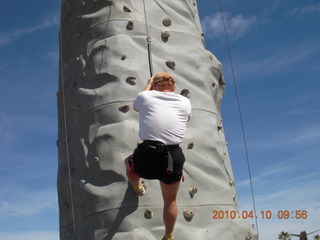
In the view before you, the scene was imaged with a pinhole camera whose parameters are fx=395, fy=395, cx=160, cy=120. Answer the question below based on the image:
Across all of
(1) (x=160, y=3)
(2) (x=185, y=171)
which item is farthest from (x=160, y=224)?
(1) (x=160, y=3)

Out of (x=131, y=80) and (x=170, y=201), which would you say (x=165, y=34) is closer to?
(x=131, y=80)

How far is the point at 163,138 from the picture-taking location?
9.41 ft

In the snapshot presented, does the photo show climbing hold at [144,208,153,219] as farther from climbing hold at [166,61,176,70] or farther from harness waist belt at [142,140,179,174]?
climbing hold at [166,61,176,70]

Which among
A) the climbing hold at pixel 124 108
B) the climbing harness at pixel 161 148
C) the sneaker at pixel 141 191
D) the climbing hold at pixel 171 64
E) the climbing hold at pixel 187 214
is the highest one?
the climbing hold at pixel 171 64

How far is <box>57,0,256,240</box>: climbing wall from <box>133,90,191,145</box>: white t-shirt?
829mm

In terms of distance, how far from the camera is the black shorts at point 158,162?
9.34 ft

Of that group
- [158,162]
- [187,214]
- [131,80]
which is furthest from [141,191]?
[131,80]

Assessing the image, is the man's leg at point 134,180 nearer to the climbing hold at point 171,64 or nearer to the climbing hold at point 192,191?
the climbing hold at point 192,191

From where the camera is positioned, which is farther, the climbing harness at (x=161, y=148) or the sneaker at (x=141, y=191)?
the sneaker at (x=141, y=191)

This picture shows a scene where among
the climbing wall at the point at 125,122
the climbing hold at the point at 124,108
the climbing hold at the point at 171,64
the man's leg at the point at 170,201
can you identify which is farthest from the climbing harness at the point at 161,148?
the climbing hold at the point at 171,64

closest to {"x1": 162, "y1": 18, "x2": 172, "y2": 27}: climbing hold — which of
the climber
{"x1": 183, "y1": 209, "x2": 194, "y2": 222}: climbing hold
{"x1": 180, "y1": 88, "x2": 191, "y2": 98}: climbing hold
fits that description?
{"x1": 180, "y1": 88, "x2": 191, "y2": 98}: climbing hold

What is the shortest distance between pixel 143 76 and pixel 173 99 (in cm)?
111

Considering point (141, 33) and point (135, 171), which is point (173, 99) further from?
point (141, 33)

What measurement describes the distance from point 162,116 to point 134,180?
0.75 metres
